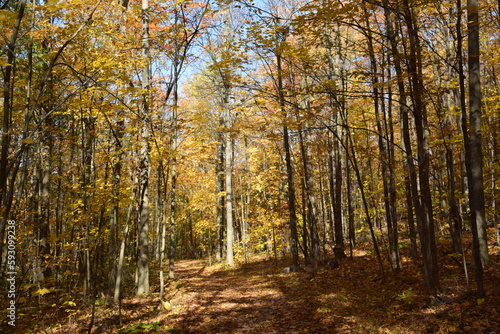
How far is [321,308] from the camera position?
6.71 m

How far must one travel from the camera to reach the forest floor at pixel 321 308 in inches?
200

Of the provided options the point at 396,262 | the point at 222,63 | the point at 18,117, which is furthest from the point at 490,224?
the point at 18,117

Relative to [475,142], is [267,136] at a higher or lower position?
higher

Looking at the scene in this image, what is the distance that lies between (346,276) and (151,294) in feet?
21.0

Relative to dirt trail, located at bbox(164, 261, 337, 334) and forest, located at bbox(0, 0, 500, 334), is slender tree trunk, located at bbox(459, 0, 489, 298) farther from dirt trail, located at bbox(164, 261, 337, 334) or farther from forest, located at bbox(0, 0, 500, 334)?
dirt trail, located at bbox(164, 261, 337, 334)

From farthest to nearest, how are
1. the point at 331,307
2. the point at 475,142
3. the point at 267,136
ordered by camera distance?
the point at 267,136, the point at 331,307, the point at 475,142

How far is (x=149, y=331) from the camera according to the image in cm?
604

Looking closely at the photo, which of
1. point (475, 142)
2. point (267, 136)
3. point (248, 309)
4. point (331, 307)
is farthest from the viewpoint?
point (267, 136)

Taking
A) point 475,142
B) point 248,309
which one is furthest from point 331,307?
point 475,142

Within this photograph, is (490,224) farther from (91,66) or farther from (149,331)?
(91,66)

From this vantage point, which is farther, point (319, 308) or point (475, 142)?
point (319, 308)

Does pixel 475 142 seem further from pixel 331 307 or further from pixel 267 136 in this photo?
pixel 267 136

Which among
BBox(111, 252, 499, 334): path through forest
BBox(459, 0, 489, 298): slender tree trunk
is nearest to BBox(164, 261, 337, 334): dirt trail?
BBox(111, 252, 499, 334): path through forest

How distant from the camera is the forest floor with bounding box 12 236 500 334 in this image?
5075 millimetres
